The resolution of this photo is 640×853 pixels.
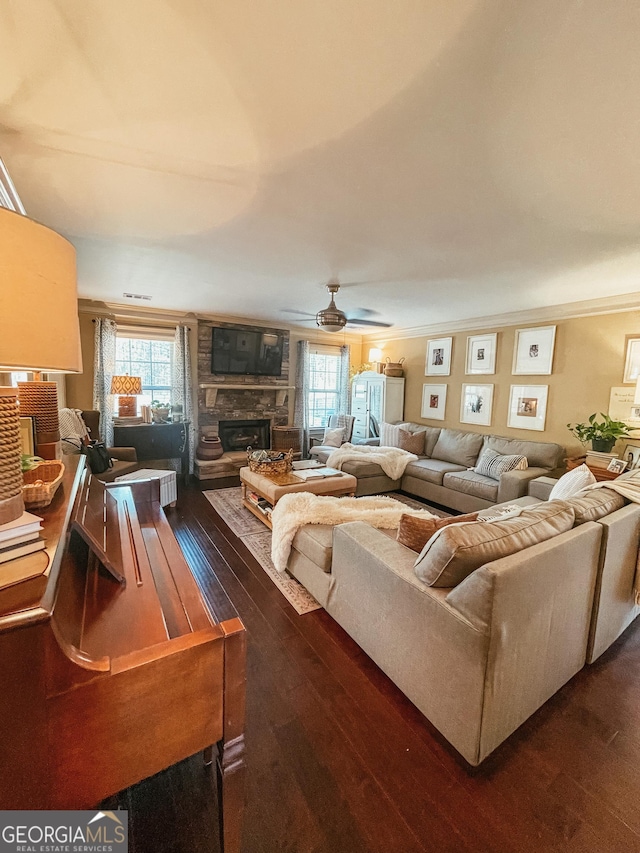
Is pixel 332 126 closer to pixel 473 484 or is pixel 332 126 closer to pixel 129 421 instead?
pixel 473 484

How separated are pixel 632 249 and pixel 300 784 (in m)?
3.63

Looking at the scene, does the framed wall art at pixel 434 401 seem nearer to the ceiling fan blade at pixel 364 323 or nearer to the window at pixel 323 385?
the ceiling fan blade at pixel 364 323

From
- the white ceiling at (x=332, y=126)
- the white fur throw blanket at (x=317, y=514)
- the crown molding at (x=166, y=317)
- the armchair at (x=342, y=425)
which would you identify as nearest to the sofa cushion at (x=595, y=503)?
the white fur throw blanket at (x=317, y=514)

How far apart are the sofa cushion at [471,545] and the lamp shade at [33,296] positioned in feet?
4.65

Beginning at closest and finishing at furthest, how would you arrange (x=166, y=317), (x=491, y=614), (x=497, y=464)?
1. (x=491, y=614)
2. (x=497, y=464)
3. (x=166, y=317)

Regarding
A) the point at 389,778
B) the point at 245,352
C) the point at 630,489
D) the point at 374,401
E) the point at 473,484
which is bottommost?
the point at 389,778

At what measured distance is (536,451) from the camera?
4078mm

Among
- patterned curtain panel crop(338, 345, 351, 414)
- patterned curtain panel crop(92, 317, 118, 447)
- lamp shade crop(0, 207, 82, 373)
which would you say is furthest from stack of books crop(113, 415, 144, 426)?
lamp shade crop(0, 207, 82, 373)

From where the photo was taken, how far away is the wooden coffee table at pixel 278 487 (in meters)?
3.36

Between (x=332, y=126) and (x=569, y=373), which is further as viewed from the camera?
(x=569, y=373)

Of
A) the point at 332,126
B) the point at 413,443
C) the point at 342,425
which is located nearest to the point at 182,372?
the point at 342,425

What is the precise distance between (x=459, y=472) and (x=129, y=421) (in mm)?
4489

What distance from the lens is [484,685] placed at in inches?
50.7

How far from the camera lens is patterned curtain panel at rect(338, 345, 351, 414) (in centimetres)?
681
